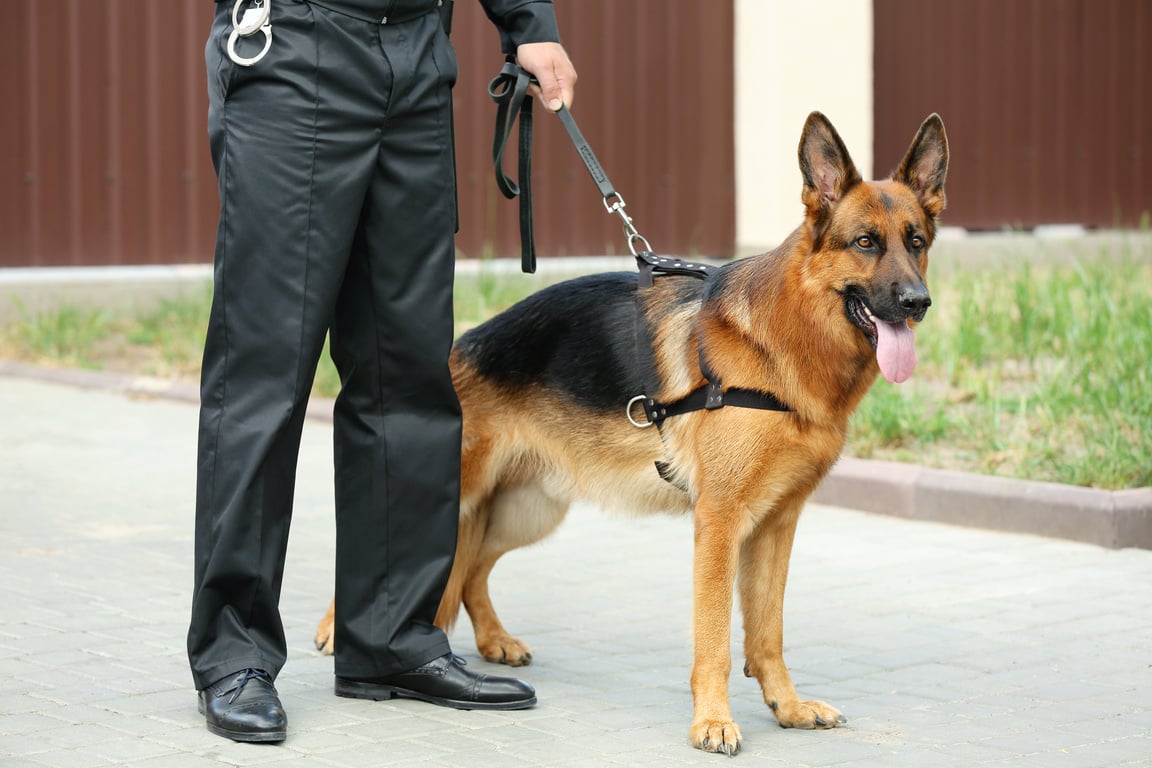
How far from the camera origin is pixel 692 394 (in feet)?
12.7

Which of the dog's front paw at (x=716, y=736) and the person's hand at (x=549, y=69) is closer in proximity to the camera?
the dog's front paw at (x=716, y=736)

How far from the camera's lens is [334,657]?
414 centimetres

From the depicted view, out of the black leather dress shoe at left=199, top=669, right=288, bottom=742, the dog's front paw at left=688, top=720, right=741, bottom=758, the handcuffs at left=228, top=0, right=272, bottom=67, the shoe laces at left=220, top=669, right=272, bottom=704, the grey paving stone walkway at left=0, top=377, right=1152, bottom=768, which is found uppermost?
the handcuffs at left=228, top=0, right=272, bottom=67

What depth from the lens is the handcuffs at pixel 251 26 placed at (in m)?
3.63

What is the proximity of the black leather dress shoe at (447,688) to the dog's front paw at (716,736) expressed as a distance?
0.50 meters

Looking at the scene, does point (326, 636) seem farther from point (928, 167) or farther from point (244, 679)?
point (928, 167)

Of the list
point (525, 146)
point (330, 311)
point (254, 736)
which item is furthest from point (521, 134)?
point (254, 736)

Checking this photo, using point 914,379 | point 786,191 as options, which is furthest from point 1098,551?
point 786,191

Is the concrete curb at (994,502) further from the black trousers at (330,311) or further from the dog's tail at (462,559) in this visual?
the black trousers at (330,311)

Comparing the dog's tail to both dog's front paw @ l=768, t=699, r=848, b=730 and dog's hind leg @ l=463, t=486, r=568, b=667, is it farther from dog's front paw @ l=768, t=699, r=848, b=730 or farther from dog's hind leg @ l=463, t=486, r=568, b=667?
dog's front paw @ l=768, t=699, r=848, b=730

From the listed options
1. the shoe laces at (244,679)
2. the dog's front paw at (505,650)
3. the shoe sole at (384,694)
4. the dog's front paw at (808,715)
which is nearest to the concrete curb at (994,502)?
the dog's front paw at (505,650)

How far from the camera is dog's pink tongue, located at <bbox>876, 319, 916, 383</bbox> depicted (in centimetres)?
368

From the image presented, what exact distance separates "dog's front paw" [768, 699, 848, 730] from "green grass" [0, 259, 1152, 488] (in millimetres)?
2664

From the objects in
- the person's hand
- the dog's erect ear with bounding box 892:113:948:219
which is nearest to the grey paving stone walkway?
the dog's erect ear with bounding box 892:113:948:219
